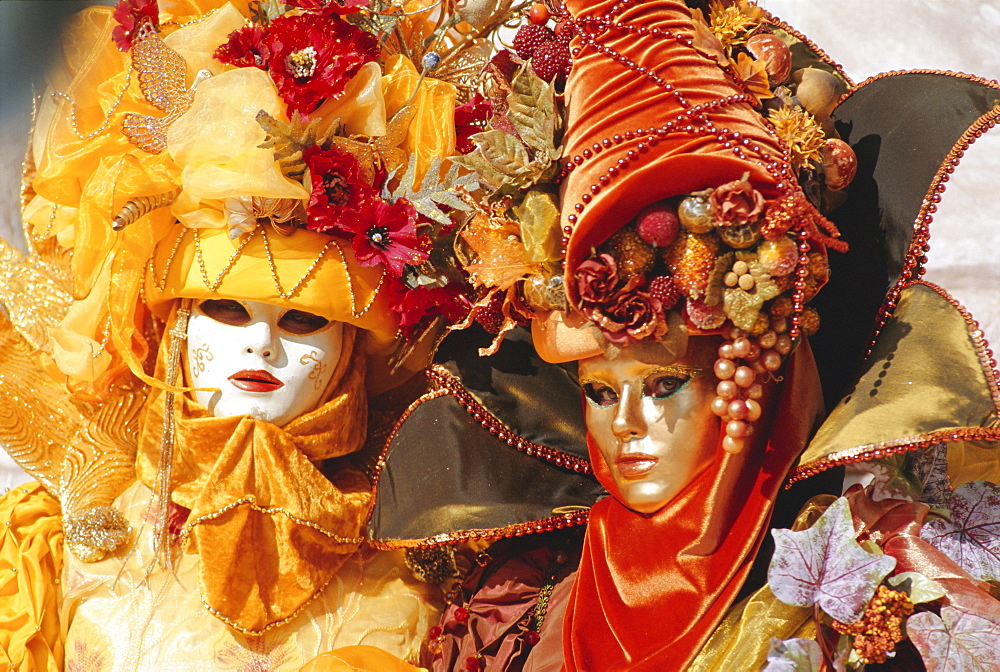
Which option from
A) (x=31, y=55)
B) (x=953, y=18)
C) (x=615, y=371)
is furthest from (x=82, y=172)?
(x=953, y=18)

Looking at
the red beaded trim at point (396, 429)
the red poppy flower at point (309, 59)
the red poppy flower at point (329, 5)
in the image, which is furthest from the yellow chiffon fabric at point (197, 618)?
the red poppy flower at point (329, 5)

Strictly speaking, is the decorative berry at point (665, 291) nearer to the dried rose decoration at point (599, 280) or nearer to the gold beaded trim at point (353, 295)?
the dried rose decoration at point (599, 280)

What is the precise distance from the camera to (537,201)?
142cm

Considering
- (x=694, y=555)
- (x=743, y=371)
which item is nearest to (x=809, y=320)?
(x=743, y=371)

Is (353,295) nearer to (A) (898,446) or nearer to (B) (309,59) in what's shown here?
(B) (309,59)

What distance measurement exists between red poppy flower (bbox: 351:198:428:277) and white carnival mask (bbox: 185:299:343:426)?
0.48 ft

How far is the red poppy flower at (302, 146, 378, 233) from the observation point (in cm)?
156

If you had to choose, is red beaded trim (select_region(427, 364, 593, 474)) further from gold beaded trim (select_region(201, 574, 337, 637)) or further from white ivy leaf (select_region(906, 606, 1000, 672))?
white ivy leaf (select_region(906, 606, 1000, 672))

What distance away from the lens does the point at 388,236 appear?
5.26ft

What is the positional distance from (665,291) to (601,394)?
Result: 0.20m

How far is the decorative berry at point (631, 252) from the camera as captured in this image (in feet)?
4.42

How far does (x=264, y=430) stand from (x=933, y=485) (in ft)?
3.05

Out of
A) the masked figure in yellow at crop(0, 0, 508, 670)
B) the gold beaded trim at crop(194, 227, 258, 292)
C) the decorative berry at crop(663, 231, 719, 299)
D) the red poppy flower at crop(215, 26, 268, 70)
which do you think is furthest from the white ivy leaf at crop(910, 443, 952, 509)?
the red poppy flower at crop(215, 26, 268, 70)

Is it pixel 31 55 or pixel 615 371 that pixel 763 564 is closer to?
pixel 615 371
